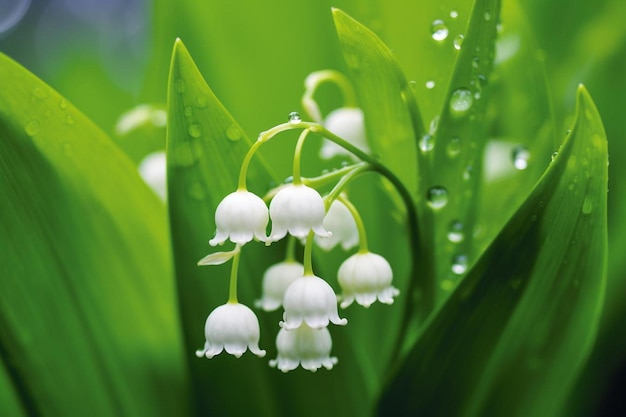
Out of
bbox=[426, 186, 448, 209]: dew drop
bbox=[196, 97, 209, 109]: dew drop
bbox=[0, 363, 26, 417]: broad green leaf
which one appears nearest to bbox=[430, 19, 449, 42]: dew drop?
bbox=[426, 186, 448, 209]: dew drop

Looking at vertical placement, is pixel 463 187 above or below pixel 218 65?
below

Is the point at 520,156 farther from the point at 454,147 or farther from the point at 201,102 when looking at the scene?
the point at 201,102

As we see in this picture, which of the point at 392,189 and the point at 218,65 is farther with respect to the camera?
the point at 218,65

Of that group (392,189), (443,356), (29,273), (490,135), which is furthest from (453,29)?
(29,273)

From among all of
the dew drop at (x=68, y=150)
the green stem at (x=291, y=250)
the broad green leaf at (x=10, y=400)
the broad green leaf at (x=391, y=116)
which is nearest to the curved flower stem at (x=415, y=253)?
the broad green leaf at (x=391, y=116)

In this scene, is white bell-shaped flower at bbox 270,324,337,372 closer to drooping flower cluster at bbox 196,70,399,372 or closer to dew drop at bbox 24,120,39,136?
drooping flower cluster at bbox 196,70,399,372

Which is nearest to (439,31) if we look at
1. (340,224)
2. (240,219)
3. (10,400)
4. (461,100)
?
(461,100)

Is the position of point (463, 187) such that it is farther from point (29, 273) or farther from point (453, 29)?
point (29, 273)
